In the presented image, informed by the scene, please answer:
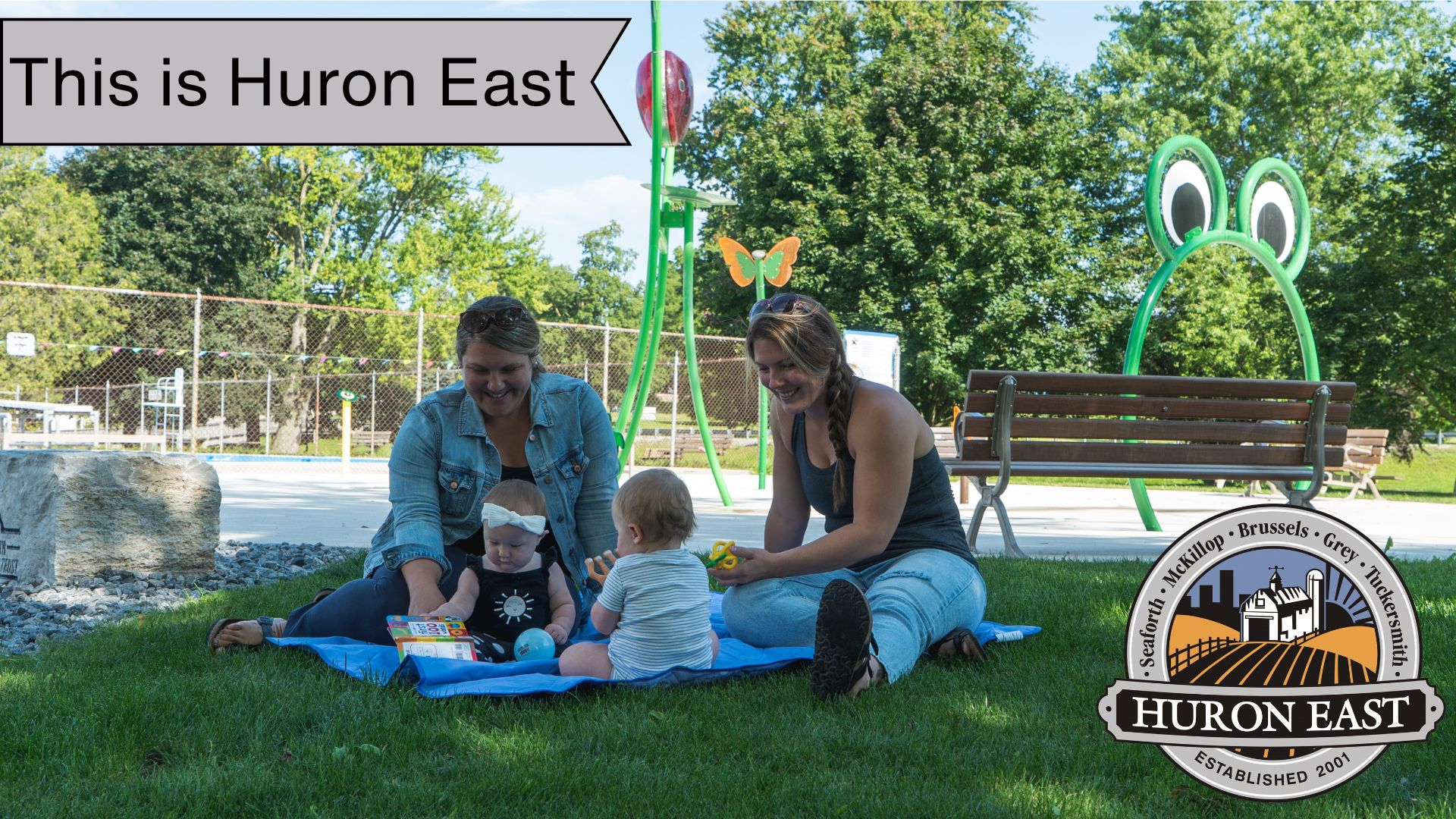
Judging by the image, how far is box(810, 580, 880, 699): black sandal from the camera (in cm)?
283

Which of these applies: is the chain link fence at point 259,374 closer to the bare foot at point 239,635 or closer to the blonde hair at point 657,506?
the bare foot at point 239,635

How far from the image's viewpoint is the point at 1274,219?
10.0m

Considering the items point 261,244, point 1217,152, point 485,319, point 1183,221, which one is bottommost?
point 485,319

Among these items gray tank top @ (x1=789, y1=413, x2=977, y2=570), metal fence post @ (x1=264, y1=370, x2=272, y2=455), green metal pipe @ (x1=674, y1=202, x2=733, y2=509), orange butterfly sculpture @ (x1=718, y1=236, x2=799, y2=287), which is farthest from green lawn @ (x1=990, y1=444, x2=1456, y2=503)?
metal fence post @ (x1=264, y1=370, x2=272, y2=455)

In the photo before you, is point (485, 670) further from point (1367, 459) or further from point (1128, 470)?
point (1367, 459)

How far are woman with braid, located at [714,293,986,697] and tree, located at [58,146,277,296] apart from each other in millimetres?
33317

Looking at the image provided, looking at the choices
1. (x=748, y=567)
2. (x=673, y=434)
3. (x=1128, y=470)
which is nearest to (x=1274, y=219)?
(x=1128, y=470)

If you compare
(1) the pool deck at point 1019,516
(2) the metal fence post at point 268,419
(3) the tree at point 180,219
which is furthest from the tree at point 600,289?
(1) the pool deck at point 1019,516

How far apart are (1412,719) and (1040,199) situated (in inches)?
967

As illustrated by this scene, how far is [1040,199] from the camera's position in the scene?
1011 inches

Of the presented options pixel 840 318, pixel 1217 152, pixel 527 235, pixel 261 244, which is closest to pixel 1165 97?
pixel 1217 152

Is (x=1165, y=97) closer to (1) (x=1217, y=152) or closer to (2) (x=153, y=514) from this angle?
(1) (x=1217, y=152)

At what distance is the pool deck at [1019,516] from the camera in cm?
739

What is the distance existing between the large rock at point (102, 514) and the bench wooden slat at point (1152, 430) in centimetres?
417
